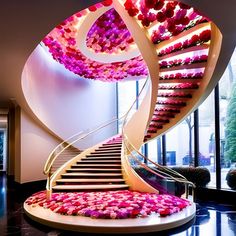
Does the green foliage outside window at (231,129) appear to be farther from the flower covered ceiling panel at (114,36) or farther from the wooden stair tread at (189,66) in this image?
the flower covered ceiling panel at (114,36)

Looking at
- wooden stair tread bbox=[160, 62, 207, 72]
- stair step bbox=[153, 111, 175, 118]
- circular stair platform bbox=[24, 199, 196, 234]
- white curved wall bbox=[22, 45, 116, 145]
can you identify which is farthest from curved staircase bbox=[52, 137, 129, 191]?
wooden stair tread bbox=[160, 62, 207, 72]

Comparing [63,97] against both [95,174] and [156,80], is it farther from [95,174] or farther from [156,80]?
[156,80]

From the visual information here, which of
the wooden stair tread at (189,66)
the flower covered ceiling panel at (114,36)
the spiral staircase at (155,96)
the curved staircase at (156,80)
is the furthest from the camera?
the wooden stair tread at (189,66)

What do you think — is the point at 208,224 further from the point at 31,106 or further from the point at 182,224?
the point at 31,106

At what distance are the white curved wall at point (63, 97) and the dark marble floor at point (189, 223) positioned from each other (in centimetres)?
408

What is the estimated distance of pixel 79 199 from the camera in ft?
19.7

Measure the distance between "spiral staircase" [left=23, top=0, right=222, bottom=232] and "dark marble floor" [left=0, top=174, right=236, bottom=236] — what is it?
2.85 ft

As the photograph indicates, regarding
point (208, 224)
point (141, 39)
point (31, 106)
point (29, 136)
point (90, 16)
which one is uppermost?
point (90, 16)

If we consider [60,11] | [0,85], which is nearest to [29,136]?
[0,85]

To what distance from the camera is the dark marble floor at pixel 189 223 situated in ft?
15.0

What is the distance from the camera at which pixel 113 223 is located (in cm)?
452

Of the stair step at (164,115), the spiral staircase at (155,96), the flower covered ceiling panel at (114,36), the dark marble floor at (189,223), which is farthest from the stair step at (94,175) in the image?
the flower covered ceiling panel at (114,36)

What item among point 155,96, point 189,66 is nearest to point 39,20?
point 189,66

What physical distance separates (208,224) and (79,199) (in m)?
2.56
